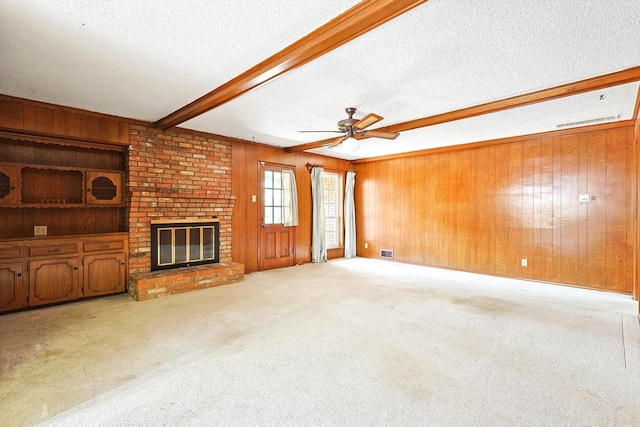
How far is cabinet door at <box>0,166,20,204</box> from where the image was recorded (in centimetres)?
Answer: 354

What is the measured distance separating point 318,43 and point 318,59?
0.38 metres

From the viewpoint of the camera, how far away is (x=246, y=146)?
18.7 ft

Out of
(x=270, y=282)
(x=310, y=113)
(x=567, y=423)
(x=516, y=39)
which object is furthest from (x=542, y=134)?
(x=270, y=282)

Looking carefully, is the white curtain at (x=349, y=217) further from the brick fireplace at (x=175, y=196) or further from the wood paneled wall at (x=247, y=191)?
the brick fireplace at (x=175, y=196)

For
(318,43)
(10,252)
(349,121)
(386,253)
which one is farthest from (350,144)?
(10,252)

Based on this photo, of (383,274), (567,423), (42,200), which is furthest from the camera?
(383,274)

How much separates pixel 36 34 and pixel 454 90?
3.68 m

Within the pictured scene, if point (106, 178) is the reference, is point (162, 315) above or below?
below

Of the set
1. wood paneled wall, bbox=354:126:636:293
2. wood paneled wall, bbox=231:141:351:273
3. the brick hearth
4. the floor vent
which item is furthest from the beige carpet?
the floor vent

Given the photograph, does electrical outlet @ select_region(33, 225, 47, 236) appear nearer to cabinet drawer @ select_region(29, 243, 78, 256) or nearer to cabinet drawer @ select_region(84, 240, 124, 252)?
cabinet drawer @ select_region(29, 243, 78, 256)

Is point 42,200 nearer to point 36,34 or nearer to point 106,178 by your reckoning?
point 106,178

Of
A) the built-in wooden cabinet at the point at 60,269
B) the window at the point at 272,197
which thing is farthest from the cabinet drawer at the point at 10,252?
the window at the point at 272,197

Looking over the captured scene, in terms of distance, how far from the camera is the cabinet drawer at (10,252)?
3430mm

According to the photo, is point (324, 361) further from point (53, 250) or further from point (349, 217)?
point (349, 217)
